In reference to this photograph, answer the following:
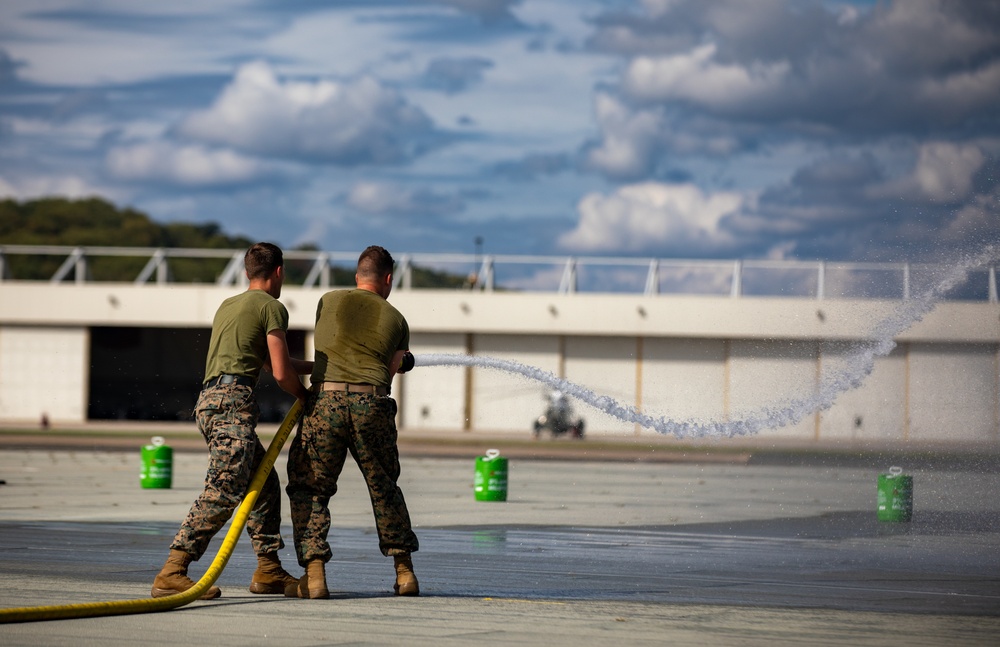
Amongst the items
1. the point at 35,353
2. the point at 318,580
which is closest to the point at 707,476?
the point at 318,580

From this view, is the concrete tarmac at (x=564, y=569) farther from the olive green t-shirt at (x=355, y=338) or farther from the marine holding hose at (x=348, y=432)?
the olive green t-shirt at (x=355, y=338)

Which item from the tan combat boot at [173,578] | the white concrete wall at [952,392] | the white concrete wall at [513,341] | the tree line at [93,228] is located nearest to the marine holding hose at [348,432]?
the tan combat boot at [173,578]

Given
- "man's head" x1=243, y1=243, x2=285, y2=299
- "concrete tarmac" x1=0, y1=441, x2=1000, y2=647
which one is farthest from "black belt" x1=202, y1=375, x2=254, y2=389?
"concrete tarmac" x1=0, y1=441, x2=1000, y2=647

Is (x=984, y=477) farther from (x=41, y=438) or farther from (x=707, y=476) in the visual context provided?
(x=41, y=438)

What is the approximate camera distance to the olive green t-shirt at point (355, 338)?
8.30 meters

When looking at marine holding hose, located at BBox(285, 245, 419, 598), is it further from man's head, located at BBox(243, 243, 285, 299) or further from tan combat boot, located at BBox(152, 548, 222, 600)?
tan combat boot, located at BBox(152, 548, 222, 600)

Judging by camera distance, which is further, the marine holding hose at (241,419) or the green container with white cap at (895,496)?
the green container with white cap at (895,496)

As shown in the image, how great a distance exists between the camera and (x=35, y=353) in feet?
170

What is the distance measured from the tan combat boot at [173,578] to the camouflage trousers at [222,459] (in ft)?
0.17

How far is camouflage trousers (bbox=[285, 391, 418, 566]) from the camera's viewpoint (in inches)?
323

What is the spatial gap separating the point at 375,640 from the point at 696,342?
142 ft

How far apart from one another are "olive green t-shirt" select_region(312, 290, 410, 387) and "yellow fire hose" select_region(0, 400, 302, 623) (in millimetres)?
378

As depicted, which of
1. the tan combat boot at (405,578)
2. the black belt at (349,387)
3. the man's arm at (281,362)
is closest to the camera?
the man's arm at (281,362)

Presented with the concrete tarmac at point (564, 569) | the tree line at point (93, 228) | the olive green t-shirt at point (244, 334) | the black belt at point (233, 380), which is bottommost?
the concrete tarmac at point (564, 569)
